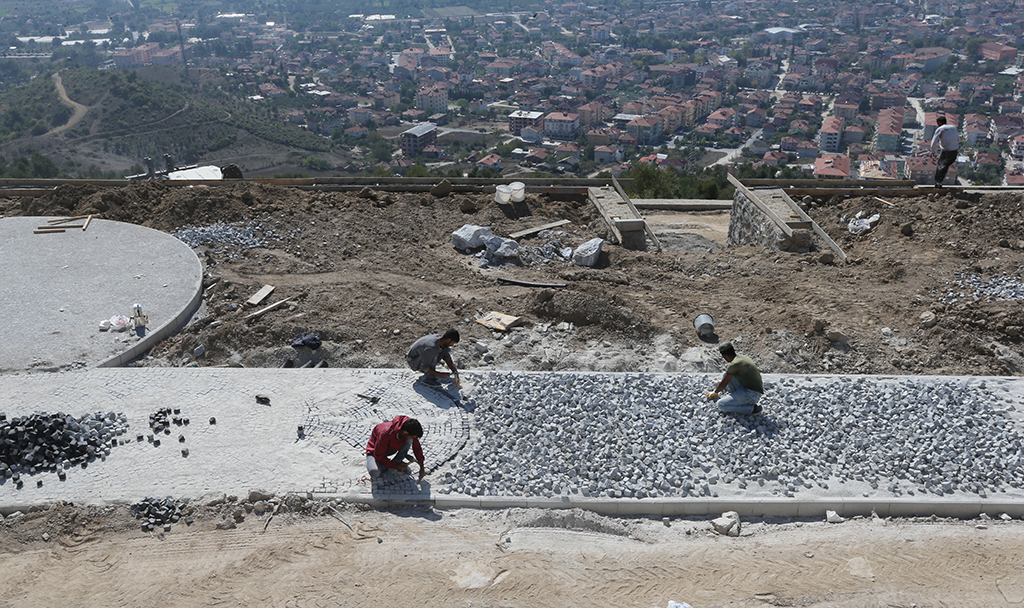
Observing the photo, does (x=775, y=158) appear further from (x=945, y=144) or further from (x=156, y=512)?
(x=156, y=512)

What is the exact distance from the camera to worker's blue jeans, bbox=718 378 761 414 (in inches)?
318

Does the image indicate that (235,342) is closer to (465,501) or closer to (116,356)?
(116,356)

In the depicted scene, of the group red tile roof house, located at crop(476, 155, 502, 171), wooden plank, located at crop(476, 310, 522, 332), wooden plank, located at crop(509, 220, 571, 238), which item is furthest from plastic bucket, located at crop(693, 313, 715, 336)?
red tile roof house, located at crop(476, 155, 502, 171)

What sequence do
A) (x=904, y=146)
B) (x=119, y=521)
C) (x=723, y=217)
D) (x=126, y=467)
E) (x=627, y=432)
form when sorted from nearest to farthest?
1. (x=119, y=521)
2. (x=126, y=467)
3. (x=627, y=432)
4. (x=723, y=217)
5. (x=904, y=146)

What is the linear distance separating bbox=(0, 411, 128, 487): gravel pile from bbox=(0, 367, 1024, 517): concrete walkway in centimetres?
13

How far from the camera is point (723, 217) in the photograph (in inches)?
727

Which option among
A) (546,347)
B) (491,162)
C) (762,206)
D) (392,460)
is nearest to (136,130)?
(491,162)

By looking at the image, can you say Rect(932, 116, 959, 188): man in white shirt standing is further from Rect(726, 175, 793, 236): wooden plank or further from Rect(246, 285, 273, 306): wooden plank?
Rect(246, 285, 273, 306): wooden plank

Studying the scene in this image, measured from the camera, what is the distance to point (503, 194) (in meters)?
15.1

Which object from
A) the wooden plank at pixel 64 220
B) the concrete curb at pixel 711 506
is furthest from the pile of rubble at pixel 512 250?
the wooden plank at pixel 64 220

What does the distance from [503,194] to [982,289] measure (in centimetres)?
908

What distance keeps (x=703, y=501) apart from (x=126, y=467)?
6.10 meters

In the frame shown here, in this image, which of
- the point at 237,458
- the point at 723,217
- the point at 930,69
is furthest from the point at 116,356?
the point at 930,69

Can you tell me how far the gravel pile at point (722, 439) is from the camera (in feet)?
23.7
